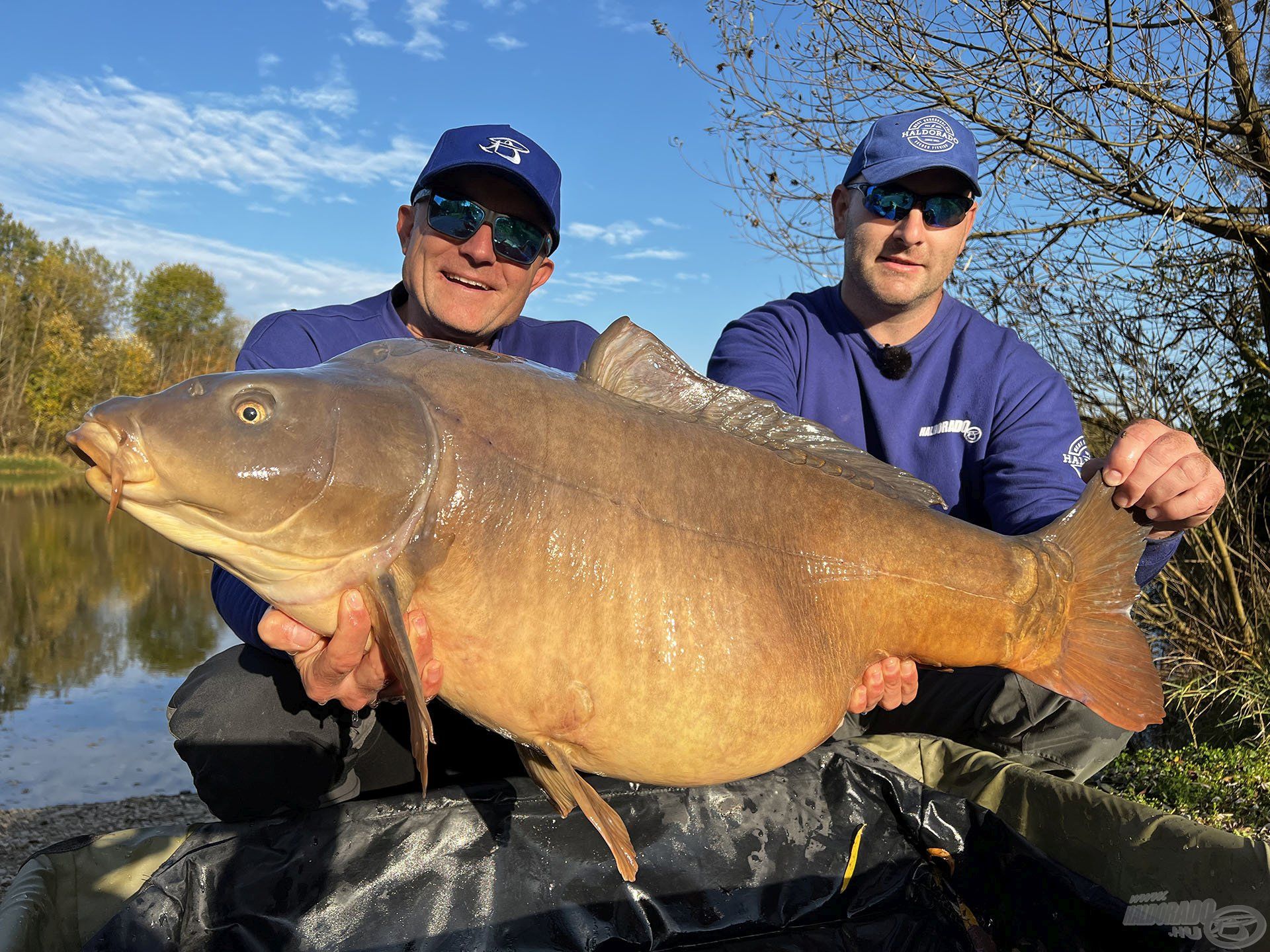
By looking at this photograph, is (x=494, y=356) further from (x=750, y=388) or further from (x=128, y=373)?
(x=128, y=373)

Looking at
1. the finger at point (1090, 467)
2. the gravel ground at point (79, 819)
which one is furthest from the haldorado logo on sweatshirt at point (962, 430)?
the gravel ground at point (79, 819)

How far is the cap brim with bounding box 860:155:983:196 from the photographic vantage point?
2.74 metres

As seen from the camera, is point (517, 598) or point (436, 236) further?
point (436, 236)

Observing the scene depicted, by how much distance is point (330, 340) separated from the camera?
2492 mm

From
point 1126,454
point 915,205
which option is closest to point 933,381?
point 915,205

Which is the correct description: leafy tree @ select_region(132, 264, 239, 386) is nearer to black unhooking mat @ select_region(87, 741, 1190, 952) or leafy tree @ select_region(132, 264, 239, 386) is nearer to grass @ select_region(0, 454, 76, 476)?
grass @ select_region(0, 454, 76, 476)

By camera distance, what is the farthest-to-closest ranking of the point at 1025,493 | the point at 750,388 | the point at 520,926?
1. the point at 750,388
2. the point at 1025,493
3. the point at 520,926

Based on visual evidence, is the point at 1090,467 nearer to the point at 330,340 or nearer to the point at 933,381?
the point at 933,381

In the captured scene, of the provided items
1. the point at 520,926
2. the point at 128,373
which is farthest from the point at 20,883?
the point at 128,373

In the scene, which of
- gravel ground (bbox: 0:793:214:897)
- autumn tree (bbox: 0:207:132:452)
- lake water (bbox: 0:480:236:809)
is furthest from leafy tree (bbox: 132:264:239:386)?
gravel ground (bbox: 0:793:214:897)

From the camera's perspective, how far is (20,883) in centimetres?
189

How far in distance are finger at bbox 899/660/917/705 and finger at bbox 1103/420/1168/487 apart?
22.0 inches

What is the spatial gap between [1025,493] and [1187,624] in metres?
3.05

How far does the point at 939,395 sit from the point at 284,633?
81.6 inches
